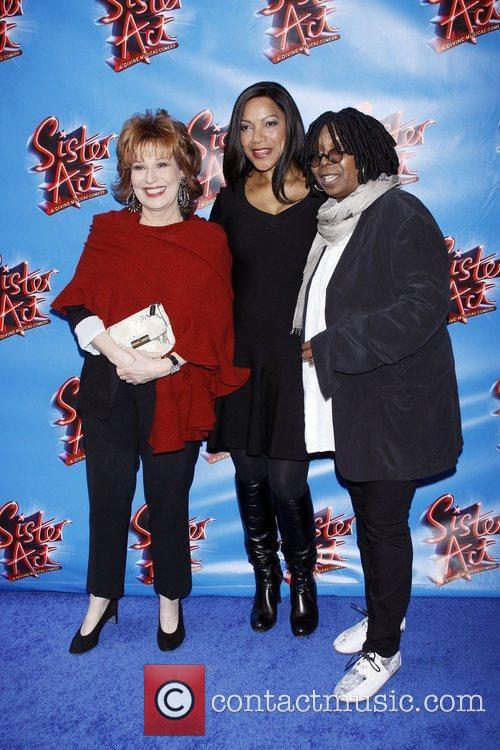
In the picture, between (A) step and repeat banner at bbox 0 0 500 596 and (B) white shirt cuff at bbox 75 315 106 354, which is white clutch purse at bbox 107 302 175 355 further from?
(A) step and repeat banner at bbox 0 0 500 596

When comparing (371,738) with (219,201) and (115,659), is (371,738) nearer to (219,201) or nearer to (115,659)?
(115,659)

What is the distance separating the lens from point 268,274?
81.1 inches

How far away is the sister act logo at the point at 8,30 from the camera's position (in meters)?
2.34

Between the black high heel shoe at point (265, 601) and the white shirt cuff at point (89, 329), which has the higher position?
the white shirt cuff at point (89, 329)

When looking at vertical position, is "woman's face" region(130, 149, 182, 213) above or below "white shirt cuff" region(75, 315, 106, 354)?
above

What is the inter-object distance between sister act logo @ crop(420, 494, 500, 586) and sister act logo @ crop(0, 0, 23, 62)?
233cm

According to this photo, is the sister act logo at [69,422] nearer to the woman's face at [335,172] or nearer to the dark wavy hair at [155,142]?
the dark wavy hair at [155,142]

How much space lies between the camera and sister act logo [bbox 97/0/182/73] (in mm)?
2314

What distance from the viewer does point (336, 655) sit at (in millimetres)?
2244

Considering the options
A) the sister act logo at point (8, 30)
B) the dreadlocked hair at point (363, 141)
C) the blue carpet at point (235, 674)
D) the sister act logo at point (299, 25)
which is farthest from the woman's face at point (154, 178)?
the blue carpet at point (235, 674)

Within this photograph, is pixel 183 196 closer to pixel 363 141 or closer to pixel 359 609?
pixel 363 141

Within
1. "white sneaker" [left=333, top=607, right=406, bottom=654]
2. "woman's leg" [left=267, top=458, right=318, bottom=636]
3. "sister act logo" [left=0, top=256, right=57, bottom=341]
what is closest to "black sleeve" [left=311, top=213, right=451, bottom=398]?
"woman's leg" [left=267, top=458, right=318, bottom=636]

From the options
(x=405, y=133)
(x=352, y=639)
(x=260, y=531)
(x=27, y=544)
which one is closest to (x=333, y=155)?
(x=405, y=133)

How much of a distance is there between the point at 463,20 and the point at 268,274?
1157 millimetres
